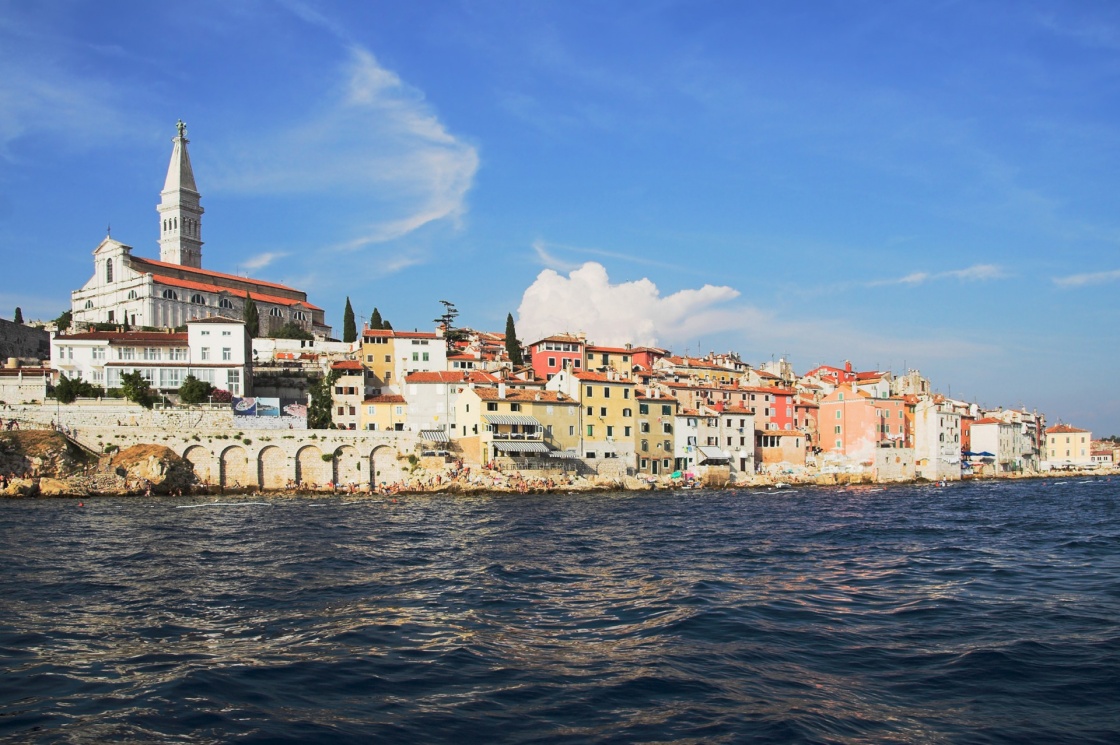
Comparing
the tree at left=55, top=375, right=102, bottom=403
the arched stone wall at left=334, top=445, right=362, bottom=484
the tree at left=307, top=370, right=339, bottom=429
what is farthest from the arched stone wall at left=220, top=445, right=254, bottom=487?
the tree at left=55, top=375, right=102, bottom=403

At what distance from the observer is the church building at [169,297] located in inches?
3346

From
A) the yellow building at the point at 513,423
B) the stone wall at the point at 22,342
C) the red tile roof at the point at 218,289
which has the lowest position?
the yellow building at the point at 513,423

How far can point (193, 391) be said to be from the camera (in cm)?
5869

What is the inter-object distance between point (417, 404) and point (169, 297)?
38104 mm

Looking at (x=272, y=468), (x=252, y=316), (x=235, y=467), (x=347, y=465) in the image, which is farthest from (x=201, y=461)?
(x=252, y=316)

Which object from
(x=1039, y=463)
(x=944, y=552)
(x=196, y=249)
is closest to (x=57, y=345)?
(x=196, y=249)

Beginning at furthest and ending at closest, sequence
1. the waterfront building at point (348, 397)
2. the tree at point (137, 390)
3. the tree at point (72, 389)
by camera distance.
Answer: the waterfront building at point (348, 397)
the tree at point (137, 390)
the tree at point (72, 389)

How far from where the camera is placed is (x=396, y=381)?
72.6 meters

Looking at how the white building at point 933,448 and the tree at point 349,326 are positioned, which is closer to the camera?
the white building at point 933,448

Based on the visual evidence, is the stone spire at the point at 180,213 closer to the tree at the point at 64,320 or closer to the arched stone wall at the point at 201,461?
the tree at the point at 64,320

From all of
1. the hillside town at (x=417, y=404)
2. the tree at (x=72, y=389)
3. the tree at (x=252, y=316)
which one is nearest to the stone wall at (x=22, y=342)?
Result: the hillside town at (x=417, y=404)

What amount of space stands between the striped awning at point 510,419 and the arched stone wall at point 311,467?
11585mm

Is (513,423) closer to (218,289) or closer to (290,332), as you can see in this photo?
(290,332)

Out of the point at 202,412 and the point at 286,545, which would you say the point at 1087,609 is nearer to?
the point at 286,545
